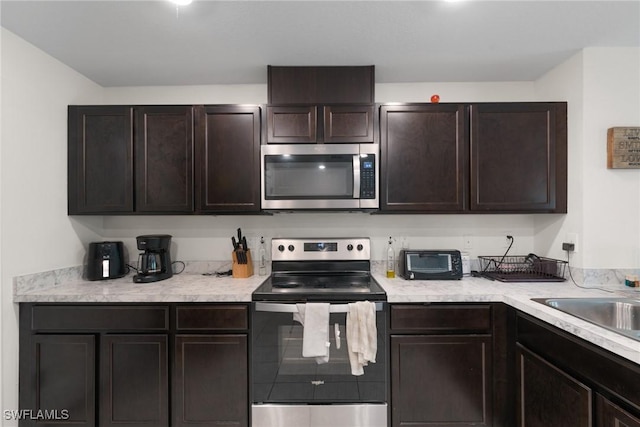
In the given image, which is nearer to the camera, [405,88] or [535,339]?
[535,339]

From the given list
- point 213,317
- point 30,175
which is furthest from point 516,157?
point 30,175

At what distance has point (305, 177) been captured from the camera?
6.81 ft

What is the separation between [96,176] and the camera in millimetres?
2152

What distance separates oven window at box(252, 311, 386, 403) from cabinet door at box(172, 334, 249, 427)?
0.09 meters

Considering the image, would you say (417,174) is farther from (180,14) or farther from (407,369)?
(180,14)

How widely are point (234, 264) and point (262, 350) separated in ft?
2.24

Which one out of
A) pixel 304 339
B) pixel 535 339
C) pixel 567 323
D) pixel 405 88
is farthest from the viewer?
pixel 405 88

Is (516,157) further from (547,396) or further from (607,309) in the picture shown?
(547,396)

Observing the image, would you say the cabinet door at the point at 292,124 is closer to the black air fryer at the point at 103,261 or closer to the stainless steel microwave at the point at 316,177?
the stainless steel microwave at the point at 316,177

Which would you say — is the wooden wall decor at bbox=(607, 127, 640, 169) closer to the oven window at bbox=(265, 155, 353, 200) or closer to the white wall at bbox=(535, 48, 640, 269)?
the white wall at bbox=(535, 48, 640, 269)

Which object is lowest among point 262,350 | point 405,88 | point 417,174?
point 262,350

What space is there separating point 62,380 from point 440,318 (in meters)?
2.25

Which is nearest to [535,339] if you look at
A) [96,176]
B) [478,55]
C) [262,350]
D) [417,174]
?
[417,174]

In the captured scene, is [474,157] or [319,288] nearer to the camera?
[319,288]
